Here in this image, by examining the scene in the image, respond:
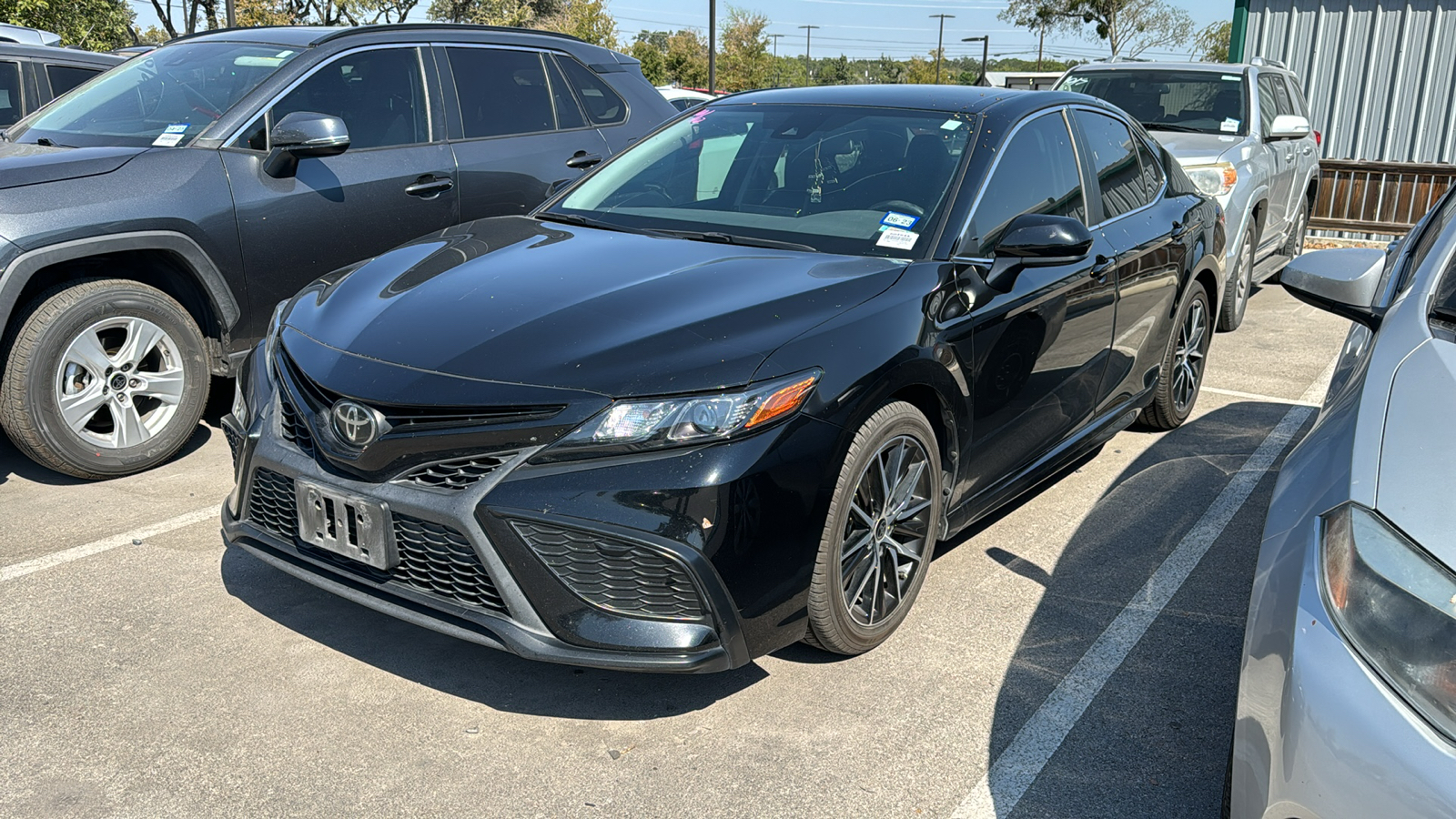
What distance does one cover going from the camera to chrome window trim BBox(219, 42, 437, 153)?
198 inches

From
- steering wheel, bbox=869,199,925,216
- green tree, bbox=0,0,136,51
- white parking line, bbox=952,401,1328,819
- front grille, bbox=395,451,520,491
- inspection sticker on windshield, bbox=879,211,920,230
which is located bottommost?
white parking line, bbox=952,401,1328,819

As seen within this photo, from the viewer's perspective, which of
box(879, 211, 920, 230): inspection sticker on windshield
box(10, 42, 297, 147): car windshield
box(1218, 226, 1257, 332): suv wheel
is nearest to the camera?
box(879, 211, 920, 230): inspection sticker on windshield

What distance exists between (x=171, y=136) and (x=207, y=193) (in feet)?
1.34

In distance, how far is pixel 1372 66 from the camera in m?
13.8

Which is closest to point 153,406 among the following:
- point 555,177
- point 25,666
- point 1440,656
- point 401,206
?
point 401,206

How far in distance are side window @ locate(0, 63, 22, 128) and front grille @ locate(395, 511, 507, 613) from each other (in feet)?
21.9

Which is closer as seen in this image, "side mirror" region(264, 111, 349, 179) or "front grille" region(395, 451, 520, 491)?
"front grille" region(395, 451, 520, 491)

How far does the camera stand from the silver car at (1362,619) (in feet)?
5.80

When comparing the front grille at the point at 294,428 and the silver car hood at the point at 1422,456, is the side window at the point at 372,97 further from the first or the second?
the silver car hood at the point at 1422,456

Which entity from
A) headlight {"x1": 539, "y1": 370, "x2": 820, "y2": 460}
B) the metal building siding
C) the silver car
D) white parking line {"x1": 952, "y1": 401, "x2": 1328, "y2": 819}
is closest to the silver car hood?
the silver car

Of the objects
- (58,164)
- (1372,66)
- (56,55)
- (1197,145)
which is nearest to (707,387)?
(58,164)

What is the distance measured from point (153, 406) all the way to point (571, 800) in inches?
125

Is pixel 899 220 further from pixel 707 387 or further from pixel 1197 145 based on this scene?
pixel 1197 145

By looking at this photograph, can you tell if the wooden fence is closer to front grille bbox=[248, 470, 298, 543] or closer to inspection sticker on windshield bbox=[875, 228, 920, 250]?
inspection sticker on windshield bbox=[875, 228, 920, 250]
